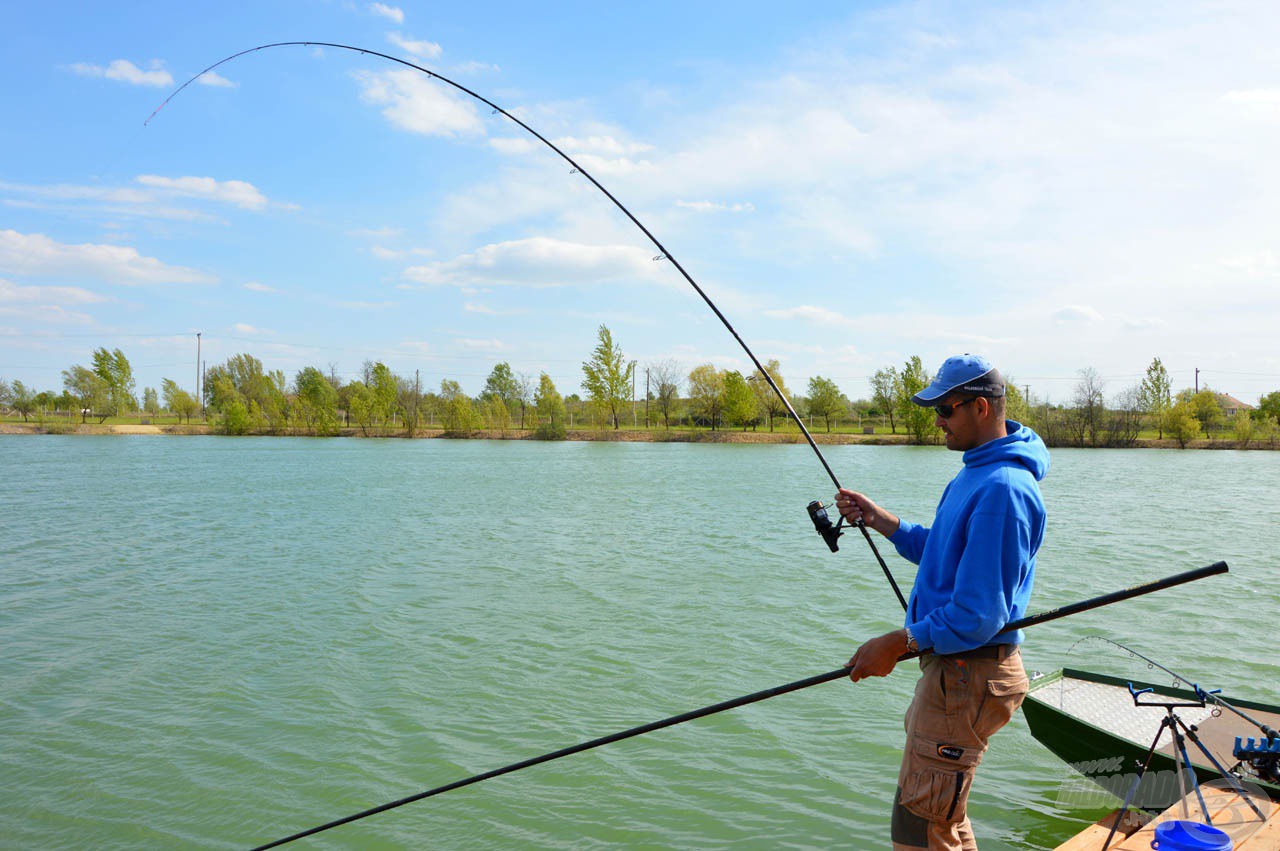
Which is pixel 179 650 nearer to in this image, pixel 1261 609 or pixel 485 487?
pixel 1261 609

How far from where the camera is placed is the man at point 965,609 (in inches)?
97.6

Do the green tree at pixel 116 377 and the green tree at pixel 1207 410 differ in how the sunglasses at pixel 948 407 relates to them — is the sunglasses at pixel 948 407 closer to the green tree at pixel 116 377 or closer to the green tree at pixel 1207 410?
the green tree at pixel 1207 410

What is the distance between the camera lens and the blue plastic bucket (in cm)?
343

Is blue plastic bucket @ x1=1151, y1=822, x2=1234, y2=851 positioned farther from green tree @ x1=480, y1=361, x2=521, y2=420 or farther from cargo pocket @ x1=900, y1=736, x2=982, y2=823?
green tree @ x1=480, y1=361, x2=521, y2=420

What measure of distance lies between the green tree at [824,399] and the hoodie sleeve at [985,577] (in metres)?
87.2

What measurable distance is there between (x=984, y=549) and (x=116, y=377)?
10612 cm

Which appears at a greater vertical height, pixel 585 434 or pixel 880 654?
pixel 585 434

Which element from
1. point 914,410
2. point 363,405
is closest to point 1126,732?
point 914,410

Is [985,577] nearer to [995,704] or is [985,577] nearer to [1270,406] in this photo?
[995,704]

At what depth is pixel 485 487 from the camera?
31.0 metres

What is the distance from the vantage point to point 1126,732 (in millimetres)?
5195

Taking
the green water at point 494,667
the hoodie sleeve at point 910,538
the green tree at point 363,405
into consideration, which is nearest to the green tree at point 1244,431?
the green water at point 494,667

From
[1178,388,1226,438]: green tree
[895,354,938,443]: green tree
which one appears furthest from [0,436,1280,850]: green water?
[1178,388,1226,438]: green tree

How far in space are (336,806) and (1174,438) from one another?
79.5 metres
